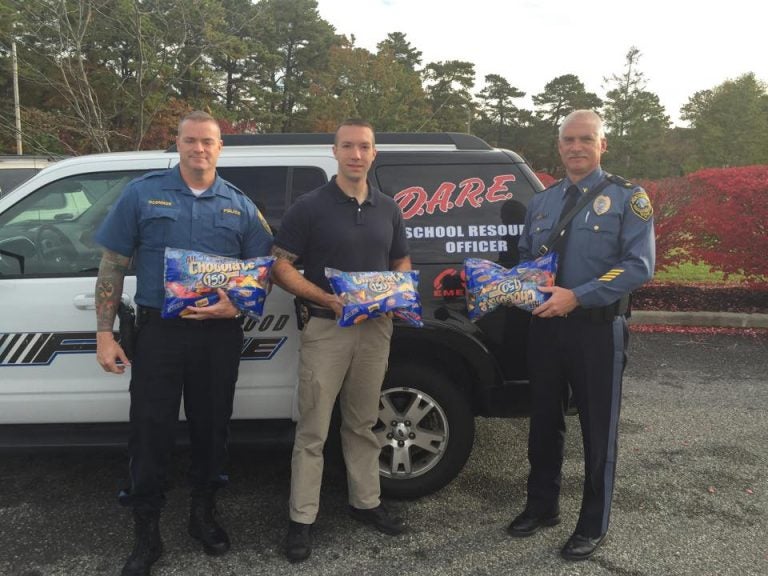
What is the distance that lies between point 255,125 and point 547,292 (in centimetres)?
3026

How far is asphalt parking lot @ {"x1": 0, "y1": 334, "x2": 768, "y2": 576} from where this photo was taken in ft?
8.94

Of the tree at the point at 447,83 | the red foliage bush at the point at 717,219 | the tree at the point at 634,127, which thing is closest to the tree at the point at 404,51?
the tree at the point at 447,83

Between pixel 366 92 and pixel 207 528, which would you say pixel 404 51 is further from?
pixel 207 528

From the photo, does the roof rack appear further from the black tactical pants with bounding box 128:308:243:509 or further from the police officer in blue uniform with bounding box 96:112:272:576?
the black tactical pants with bounding box 128:308:243:509

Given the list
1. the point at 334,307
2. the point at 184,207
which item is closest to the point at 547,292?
the point at 334,307

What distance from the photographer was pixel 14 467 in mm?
3627

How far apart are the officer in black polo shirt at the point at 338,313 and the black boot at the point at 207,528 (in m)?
0.32

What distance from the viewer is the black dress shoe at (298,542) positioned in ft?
9.00

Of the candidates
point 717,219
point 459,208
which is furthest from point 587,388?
point 717,219

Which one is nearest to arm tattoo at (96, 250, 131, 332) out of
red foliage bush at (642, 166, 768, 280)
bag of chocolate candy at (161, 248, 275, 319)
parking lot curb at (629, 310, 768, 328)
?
bag of chocolate candy at (161, 248, 275, 319)

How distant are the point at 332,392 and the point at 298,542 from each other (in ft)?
2.29

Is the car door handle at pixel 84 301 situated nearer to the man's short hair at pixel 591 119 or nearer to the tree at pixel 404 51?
the man's short hair at pixel 591 119

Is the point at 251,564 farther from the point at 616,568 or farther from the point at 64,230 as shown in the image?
the point at 64,230

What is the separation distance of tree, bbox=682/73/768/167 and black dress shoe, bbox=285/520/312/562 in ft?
146
